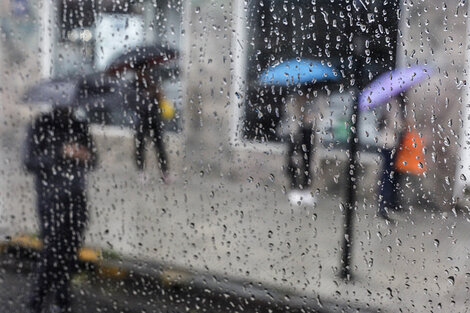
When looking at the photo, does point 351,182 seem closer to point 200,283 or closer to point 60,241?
point 200,283

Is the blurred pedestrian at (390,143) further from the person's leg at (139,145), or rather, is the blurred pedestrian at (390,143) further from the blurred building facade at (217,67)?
the person's leg at (139,145)

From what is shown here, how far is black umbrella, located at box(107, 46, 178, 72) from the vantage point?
159cm

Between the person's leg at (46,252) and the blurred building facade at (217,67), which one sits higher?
the blurred building facade at (217,67)

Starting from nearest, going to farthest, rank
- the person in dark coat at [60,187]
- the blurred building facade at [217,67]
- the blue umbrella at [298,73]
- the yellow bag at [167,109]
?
the blurred building facade at [217,67] < the blue umbrella at [298,73] < the yellow bag at [167,109] < the person in dark coat at [60,187]

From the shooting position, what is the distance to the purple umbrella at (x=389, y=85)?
125cm

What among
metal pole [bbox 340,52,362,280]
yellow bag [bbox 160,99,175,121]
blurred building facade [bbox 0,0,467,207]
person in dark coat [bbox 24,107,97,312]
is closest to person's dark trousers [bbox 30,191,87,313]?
person in dark coat [bbox 24,107,97,312]

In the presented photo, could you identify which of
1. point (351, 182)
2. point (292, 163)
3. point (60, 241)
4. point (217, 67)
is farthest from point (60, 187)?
point (351, 182)

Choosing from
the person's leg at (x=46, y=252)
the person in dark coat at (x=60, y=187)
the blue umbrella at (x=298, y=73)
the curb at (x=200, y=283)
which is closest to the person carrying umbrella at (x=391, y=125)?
the blue umbrella at (x=298, y=73)

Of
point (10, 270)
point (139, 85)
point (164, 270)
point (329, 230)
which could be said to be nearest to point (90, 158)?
point (139, 85)

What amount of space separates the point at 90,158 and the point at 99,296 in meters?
0.38

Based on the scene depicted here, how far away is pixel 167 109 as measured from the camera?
5.20 ft

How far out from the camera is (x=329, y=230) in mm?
1369

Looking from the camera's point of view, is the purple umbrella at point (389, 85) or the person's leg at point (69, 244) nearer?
the purple umbrella at point (389, 85)

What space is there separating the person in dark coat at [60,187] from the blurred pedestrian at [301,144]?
0.58m
